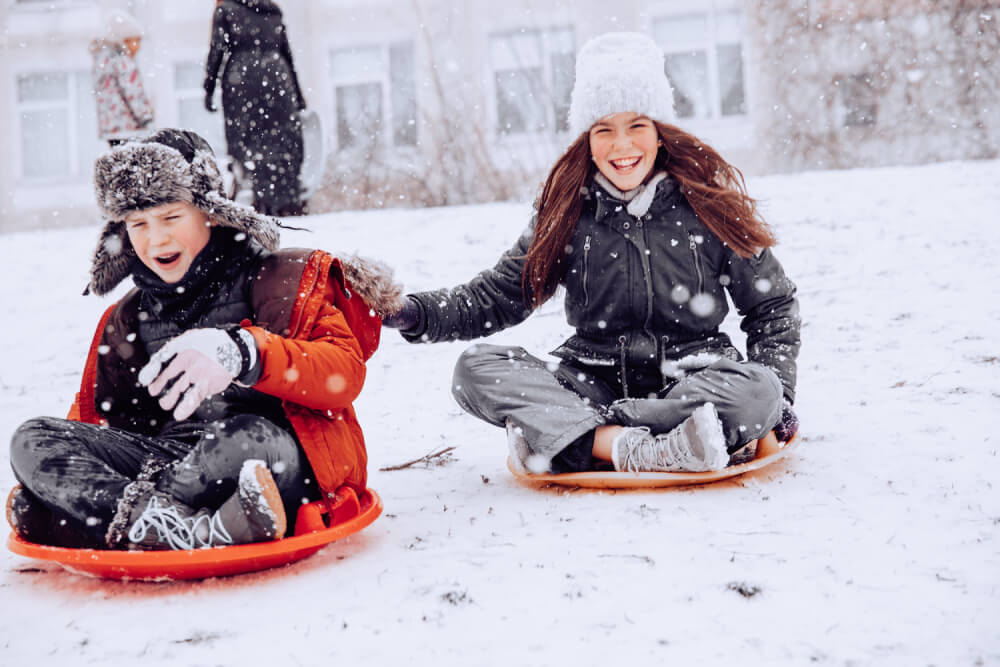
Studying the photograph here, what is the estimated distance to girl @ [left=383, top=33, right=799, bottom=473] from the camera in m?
2.49

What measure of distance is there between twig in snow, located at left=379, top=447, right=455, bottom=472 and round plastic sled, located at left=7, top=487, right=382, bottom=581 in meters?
0.77

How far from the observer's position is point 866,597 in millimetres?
1585

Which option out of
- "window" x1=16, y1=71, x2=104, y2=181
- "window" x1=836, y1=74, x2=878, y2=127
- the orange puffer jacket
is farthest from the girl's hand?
"window" x1=16, y1=71, x2=104, y2=181

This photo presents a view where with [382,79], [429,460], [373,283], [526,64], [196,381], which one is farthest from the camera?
[382,79]

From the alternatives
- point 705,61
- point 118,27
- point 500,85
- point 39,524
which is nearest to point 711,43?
point 705,61

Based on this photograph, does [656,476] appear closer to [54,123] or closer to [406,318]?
[406,318]

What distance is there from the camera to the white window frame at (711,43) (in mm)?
12820

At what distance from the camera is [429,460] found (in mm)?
2889

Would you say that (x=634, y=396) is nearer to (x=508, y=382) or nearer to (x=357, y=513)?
(x=508, y=382)

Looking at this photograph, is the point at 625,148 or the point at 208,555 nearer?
the point at 208,555

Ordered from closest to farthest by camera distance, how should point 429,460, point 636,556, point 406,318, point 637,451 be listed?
point 636,556 < point 637,451 < point 406,318 < point 429,460

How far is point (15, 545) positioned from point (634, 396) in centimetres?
168

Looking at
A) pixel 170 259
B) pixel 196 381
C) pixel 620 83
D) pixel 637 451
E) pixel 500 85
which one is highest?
pixel 500 85

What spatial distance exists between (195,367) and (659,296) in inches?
55.3
